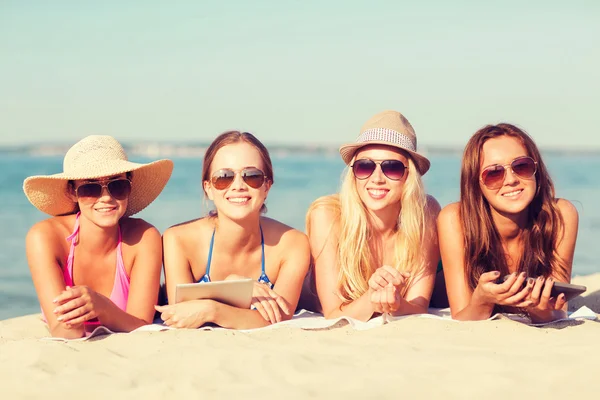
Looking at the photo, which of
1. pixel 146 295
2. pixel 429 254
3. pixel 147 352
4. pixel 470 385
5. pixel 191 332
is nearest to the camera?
pixel 470 385

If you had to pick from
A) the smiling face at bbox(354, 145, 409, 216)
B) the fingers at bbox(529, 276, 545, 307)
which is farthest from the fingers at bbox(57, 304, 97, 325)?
the fingers at bbox(529, 276, 545, 307)

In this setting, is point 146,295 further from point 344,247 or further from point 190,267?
point 344,247

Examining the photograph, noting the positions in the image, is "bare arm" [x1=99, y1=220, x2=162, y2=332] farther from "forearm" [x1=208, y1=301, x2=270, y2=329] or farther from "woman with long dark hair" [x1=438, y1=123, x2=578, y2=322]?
"woman with long dark hair" [x1=438, y1=123, x2=578, y2=322]

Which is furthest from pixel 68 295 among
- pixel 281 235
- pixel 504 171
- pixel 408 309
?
pixel 504 171

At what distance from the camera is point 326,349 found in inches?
176

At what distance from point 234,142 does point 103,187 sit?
0.97 m

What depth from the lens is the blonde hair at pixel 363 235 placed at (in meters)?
5.38

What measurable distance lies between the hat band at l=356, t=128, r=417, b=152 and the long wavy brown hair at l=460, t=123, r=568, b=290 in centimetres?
42

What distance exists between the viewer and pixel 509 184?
511cm

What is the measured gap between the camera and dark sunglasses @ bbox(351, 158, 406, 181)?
531 cm

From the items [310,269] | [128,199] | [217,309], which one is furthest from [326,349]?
[128,199]

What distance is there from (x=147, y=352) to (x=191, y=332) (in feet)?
1.52

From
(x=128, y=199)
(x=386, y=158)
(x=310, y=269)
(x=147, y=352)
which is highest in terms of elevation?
(x=386, y=158)

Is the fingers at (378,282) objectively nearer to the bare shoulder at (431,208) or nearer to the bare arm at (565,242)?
the bare shoulder at (431,208)
